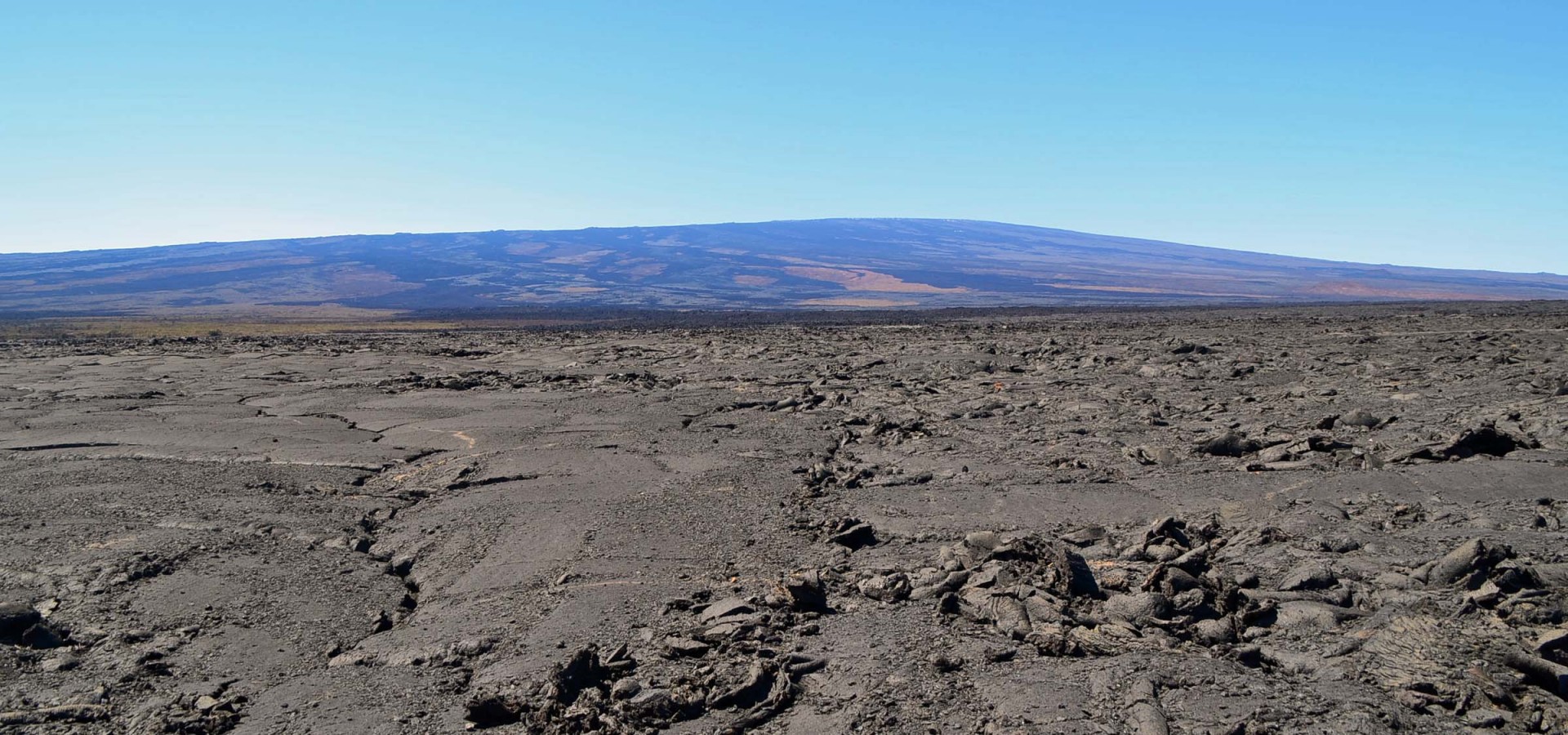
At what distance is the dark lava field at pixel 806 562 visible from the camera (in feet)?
13.6

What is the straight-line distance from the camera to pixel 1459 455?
25.3 ft

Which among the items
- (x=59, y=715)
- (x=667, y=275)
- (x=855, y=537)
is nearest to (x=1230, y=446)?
(x=855, y=537)

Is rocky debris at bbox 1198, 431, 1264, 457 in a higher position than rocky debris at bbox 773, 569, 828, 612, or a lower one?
higher

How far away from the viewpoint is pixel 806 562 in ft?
20.6

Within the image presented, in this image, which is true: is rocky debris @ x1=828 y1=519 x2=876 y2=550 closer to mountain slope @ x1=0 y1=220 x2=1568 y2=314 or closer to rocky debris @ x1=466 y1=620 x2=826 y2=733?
rocky debris @ x1=466 y1=620 x2=826 y2=733

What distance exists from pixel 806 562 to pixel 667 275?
11900cm

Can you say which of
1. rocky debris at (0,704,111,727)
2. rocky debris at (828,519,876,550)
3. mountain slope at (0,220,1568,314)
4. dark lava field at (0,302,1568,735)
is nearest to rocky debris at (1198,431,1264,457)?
dark lava field at (0,302,1568,735)

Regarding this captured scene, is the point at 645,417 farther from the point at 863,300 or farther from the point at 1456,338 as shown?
the point at 863,300

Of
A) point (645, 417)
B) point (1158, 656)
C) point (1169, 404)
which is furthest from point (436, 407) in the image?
point (1158, 656)

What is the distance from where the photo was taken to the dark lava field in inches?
164

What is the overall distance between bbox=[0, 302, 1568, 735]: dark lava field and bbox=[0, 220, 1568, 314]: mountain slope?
2325 inches

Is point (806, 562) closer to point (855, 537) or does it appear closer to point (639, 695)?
point (855, 537)

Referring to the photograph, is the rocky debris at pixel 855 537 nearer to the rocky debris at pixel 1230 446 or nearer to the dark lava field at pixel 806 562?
the dark lava field at pixel 806 562

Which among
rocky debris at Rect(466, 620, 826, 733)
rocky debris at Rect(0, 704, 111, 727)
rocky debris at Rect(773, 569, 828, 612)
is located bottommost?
rocky debris at Rect(0, 704, 111, 727)
